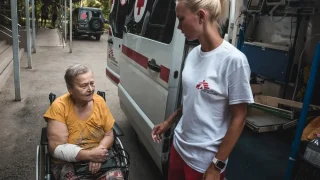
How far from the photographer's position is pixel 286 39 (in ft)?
14.4

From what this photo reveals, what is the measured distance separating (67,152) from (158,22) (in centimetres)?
143

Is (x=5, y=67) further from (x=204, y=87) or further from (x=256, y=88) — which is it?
(x=204, y=87)

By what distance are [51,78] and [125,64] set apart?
419 centimetres

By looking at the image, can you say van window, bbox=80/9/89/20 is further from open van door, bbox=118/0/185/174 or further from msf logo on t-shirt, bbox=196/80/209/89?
msf logo on t-shirt, bbox=196/80/209/89

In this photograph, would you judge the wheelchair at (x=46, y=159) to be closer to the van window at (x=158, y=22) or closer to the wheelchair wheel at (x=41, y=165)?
the wheelchair wheel at (x=41, y=165)

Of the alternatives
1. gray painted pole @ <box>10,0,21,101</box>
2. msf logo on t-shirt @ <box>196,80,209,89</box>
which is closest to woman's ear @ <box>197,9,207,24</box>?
msf logo on t-shirt @ <box>196,80,209,89</box>

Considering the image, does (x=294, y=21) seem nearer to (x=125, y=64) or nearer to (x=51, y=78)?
(x=125, y=64)

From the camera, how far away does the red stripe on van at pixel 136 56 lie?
3.00 m

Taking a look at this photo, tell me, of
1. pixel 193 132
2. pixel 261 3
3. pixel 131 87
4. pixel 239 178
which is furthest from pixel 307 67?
pixel 193 132

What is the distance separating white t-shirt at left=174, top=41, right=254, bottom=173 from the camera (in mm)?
1312

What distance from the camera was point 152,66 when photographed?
271 centimetres

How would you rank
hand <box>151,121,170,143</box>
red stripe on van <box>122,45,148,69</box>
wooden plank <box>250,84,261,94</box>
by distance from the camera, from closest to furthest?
hand <box>151,121,170,143</box>, red stripe on van <box>122,45,148,69</box>, wooden plank <box>250,84,261,94</box>

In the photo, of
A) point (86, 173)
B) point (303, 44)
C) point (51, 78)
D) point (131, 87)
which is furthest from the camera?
point (51, 78)

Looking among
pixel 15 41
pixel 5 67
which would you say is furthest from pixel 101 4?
pixel 15 41
